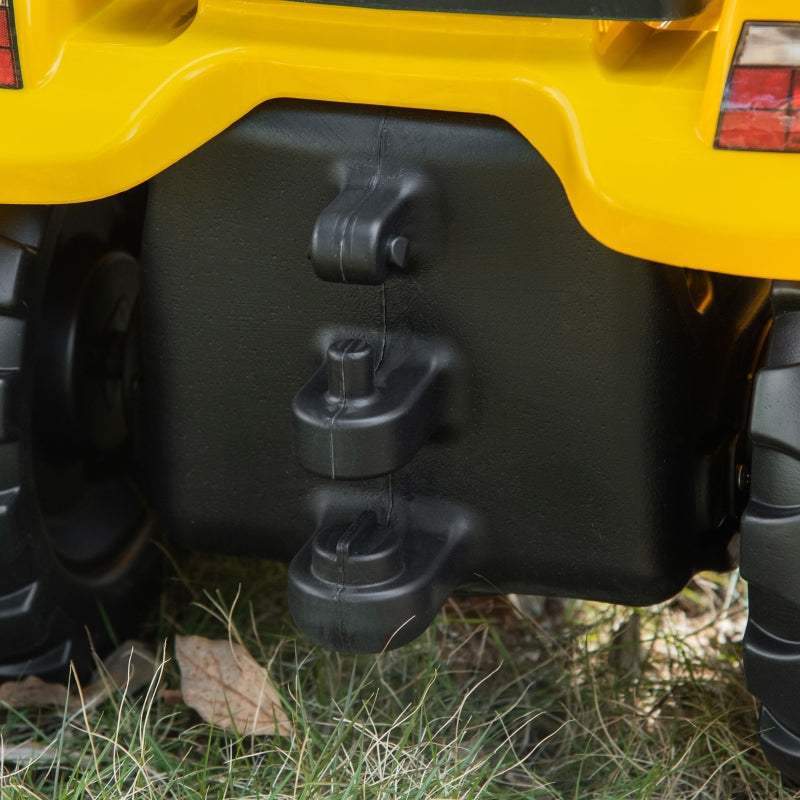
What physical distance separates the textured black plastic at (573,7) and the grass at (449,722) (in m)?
0.69

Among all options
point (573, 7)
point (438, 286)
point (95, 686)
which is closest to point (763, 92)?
point (573, 7)

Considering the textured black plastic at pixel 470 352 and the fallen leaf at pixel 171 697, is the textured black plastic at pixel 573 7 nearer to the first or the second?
the textured black plastic at pixel 470 352

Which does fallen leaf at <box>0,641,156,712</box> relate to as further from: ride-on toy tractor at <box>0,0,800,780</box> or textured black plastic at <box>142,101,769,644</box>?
textured black plastic at <box>142,101,769,644</box>

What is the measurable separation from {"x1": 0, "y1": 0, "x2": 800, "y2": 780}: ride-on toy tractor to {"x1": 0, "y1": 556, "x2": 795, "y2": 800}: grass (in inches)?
6.9

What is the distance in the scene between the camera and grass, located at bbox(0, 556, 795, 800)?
1.33 m

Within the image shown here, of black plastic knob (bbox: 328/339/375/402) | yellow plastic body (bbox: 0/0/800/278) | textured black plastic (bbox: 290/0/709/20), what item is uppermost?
textured black plastic (bbox: 290/0/709/20)

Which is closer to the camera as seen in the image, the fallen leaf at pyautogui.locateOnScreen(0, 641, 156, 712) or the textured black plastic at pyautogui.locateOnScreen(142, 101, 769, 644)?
the textured black plastic at pyautogui.locateOnScreen(142, 101, 769, 644)

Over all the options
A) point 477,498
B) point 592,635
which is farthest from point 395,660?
point 477,498

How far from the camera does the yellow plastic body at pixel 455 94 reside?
972 millimetres

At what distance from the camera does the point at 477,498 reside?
49.4 inches

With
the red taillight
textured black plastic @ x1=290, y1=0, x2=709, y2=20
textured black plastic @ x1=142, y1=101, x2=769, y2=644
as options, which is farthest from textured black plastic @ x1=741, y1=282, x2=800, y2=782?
the red taillight

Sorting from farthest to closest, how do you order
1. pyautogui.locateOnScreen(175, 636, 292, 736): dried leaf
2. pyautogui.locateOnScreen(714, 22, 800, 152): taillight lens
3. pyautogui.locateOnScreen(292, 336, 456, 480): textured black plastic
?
pyautogui.locateOnScreen(175, 636, 292, 736): dried leaf < pyautogui.locateOnScreen(292, 336, 456, 480): textured black plastic < pyautogui.locateOnScreen(714, 22, 800, 152): taillight lens

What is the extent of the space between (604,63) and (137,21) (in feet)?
1.49

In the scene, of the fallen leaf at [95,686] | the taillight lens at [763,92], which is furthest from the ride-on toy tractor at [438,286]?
the fallen leaf at [95,686]
